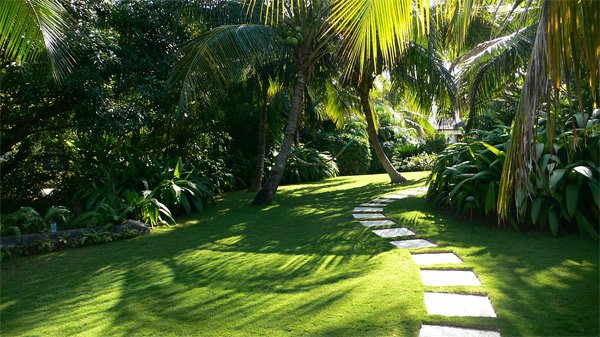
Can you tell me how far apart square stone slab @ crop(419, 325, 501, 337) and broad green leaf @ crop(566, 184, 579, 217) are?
8.83 ft

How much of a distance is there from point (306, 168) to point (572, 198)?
10.0 meters

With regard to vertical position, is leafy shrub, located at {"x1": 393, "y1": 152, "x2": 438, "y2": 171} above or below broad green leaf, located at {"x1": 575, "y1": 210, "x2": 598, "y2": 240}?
above

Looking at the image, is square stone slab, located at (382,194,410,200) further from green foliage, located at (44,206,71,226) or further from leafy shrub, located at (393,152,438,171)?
leafy shrub, located at (393,152,438,171)

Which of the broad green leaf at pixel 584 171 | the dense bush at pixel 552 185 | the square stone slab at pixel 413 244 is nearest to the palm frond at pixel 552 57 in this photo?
the dense bush at pixel 552 185

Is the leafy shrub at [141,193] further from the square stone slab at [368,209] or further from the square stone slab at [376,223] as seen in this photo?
the square stone slab at [376,223]

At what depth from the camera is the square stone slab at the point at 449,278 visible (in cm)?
364

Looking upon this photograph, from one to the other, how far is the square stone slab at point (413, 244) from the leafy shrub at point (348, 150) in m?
11.5

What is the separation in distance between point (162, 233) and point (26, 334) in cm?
352

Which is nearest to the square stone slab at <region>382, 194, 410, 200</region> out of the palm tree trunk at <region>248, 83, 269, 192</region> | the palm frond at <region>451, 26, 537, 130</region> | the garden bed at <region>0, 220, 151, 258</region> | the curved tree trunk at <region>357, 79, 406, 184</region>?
the palm frond at <region>451, 26, 537, 130</region>

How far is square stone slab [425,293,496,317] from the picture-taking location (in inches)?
120

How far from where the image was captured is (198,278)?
418cm

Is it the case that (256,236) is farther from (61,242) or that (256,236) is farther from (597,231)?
(597,231)

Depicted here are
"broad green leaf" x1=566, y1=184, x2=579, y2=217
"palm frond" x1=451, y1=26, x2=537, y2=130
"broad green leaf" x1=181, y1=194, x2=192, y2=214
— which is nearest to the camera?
"broad green leaf" x1=566, y1=184, x2=579, y2=217

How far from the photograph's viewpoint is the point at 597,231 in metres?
4.67
